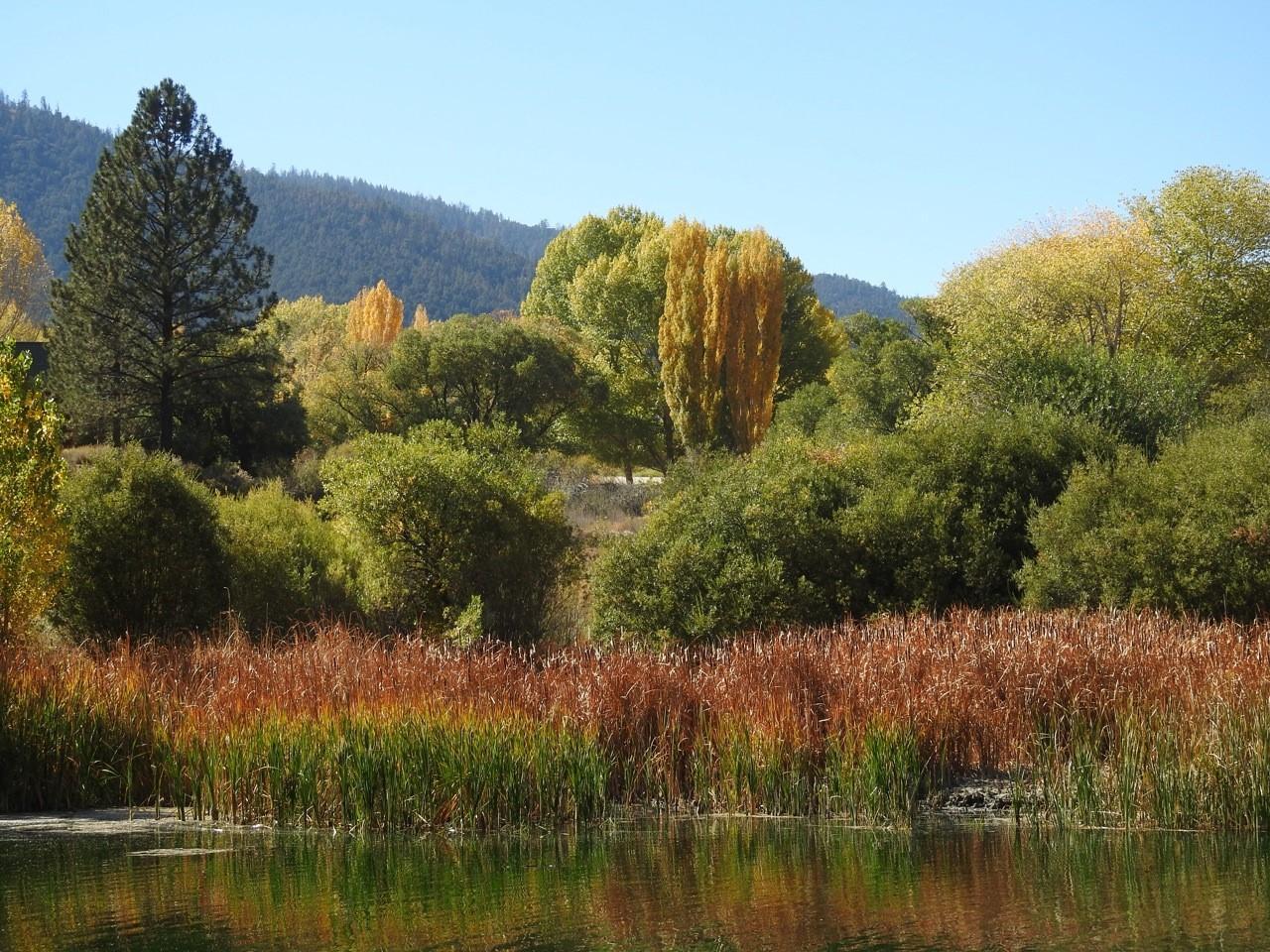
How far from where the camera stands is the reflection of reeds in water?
39.1 ft

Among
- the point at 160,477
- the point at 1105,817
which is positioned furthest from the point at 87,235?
the point at 1105,817

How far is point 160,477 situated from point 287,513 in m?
5.83

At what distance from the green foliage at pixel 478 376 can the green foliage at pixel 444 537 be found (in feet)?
86.4

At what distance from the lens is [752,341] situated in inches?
2115

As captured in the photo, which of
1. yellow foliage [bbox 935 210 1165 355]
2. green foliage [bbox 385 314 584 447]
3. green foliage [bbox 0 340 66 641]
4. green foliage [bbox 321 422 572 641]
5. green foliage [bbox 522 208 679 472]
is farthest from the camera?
green foliage [bbox 522 208 679 472]

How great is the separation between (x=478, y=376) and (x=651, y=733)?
39020mm

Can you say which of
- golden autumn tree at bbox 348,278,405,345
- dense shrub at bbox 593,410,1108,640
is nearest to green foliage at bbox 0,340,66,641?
dense shrub at bbox 593,410,1108,640

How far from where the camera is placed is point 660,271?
60.9m

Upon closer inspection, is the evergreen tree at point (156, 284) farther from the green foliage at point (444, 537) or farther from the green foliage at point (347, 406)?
the green foliage at point (444, 537)

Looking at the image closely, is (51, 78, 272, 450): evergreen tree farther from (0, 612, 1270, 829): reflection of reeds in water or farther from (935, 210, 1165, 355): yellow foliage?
(0, 612, 1270, 829): reflection of reeds in water

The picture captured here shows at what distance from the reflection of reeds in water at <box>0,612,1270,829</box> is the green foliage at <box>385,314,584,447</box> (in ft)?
118

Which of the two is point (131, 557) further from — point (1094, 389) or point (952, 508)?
point (1094, 389)

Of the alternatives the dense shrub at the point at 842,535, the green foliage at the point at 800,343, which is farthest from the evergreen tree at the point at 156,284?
the green foliage at the point at 800,343

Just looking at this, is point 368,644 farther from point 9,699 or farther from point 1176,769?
point 1176,769
